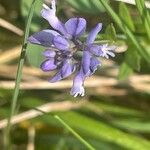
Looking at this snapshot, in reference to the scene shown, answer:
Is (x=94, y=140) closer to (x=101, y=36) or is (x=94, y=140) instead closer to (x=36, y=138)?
(x=36, y=138)

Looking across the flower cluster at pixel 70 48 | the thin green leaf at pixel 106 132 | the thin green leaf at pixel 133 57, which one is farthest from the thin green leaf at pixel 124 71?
the flower cluster at pixel 70 48

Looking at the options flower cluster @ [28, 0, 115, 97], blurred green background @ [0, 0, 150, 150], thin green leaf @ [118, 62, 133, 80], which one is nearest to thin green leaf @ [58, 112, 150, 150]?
blurred green background @ [0, 0, 150, 150]

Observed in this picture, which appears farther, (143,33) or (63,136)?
(63,136)

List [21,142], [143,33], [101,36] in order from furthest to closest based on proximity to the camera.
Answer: [21,142]
[143,33]
[101,36]

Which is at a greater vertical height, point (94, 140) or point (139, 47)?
point (139, 47)

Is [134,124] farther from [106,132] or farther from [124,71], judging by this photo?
[124,71]

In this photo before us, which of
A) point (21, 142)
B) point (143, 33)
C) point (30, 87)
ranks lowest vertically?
point (21, 142)

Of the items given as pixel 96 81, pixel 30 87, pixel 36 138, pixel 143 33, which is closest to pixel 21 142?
pixel 36 138

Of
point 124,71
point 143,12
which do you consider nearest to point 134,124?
point 124,71

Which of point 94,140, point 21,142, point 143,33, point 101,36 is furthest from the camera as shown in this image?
point 21,142
